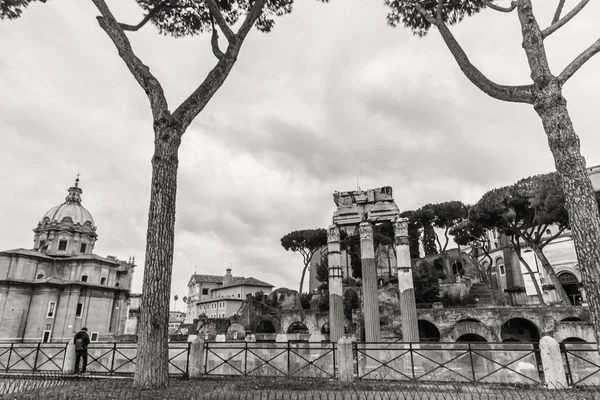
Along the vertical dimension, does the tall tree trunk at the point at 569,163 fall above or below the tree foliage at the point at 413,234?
below

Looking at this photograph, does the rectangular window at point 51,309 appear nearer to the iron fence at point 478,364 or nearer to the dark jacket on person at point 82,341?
the dark jacket on person at point 82,341

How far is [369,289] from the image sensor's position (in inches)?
574

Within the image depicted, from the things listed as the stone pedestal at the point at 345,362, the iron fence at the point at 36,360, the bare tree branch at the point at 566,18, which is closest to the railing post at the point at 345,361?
the stone pedestal at the point at 345,362

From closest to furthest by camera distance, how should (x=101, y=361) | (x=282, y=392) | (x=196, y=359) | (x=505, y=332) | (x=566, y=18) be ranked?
(x=282, y=392) < (x=566, y=18) < (x=196, y=359) < (x=101, y=361) < (x=505, y=332)

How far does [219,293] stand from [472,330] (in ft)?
145

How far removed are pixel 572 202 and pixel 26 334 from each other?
45858mm

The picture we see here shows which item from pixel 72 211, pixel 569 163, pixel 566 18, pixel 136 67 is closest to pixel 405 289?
pixel 569 163

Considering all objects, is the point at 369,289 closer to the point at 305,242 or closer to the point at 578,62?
the point at 578,62

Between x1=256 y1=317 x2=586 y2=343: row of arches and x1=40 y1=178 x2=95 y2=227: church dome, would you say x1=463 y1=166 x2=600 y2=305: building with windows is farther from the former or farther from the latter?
x1=40 y1=178 x2=95 y2=227: church dome

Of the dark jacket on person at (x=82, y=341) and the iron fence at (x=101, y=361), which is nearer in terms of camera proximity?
the iron fence at (x=101, y=361)

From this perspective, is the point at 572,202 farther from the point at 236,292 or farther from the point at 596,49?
the point at 236,292

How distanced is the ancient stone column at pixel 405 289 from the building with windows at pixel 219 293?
41765 mm

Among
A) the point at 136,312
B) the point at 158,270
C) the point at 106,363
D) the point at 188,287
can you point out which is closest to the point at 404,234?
the point at 158,270

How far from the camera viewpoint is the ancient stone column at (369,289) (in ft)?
45.7
